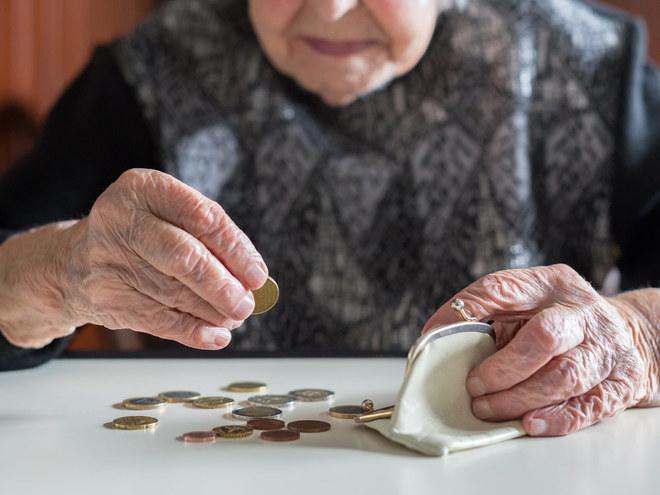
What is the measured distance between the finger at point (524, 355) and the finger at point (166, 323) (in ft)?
0.88

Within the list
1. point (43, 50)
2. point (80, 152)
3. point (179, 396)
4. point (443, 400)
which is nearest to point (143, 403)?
point (179, 396)

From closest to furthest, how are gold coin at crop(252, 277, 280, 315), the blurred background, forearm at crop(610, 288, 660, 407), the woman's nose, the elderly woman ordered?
gold coin at crop(252, 277, 280, 315), forearm at crop(610, 288, 660, 407), the woman's nose, the elderly woman, the blurred background

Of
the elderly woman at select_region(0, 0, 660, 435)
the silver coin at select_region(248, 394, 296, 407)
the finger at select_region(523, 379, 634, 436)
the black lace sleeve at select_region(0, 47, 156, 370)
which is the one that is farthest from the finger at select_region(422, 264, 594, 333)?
the black lace sleeve at select_region(0, 47, 156, 370)

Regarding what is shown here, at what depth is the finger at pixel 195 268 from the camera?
909 millimetres

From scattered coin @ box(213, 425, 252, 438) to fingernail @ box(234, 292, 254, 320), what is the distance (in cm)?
11

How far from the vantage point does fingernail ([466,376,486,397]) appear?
0.94 metres

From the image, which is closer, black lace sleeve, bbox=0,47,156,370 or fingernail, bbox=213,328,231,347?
fingernail, bbox=213,328,231,347

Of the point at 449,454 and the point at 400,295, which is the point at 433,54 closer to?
the point at 400,295

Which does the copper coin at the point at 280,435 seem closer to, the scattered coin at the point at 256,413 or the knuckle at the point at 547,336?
the scattered coin at the point at 256,413

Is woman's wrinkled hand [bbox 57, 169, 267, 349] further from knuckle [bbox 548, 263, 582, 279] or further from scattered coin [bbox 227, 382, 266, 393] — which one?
knuckle [bbox 548, 263, 582, 279]

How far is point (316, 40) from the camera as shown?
170cm

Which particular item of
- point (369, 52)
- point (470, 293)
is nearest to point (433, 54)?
point (369, 52)

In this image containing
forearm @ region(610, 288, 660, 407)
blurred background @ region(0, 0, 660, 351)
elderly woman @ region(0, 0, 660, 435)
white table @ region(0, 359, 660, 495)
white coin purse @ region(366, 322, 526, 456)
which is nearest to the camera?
white table @ region(0, 359, 660, 495)

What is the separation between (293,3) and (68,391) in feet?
2.76
